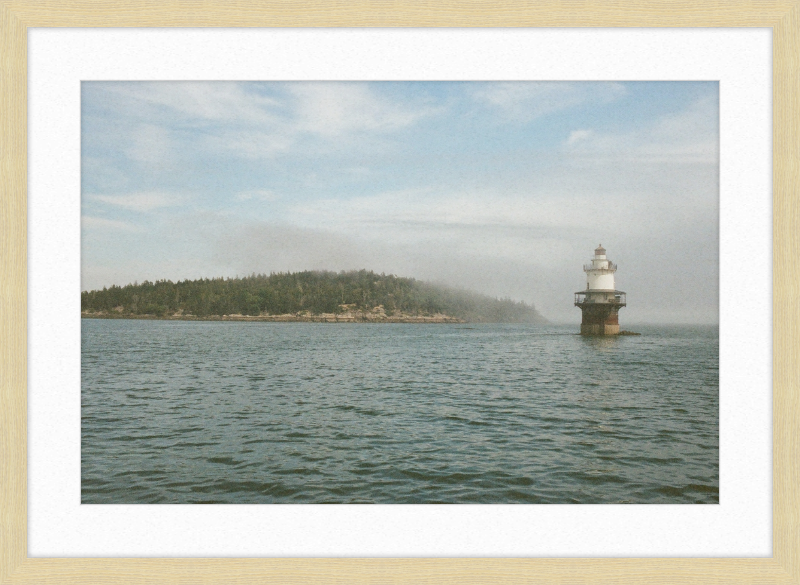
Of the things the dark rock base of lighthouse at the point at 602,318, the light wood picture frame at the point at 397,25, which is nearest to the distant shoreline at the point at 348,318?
the dark rock base of lighthouse at the point at 602,318

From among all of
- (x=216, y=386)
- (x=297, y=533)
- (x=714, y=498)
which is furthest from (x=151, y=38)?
(x=216, y=386)

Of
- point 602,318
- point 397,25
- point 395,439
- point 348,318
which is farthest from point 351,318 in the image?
point 397,25

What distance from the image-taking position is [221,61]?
231 inches

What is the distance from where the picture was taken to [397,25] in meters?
5.55

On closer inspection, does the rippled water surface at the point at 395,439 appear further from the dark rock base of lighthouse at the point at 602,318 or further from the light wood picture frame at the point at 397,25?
the dark rock base of lighthouse at the point at 602,318

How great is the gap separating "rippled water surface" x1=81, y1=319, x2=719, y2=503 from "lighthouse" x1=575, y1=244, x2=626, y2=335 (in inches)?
798

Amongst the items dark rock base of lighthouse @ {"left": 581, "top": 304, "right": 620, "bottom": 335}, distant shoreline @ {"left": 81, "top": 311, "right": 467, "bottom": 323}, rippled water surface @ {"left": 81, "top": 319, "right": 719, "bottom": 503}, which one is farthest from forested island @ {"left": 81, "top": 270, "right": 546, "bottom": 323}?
rippled water surface @ {"left": 81, "top": 319, "right": 719, "bottom": 503}

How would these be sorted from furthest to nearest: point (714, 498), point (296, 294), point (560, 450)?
point (296, 294), point (560, 450), point (714, 498)

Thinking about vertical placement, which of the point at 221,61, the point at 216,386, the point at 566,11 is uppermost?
the point at 566,11

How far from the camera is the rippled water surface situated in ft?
22.7

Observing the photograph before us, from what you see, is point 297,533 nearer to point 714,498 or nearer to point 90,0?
point 714,498

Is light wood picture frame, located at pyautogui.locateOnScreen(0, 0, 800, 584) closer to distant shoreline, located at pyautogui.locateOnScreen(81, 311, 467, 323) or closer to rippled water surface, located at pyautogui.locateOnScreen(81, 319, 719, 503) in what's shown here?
rippled water surface, located at pyautogui.locateOnScreen(81, 319, 719, 503)

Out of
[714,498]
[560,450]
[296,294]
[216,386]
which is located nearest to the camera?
[714,498]

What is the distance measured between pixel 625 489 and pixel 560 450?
1950mm
